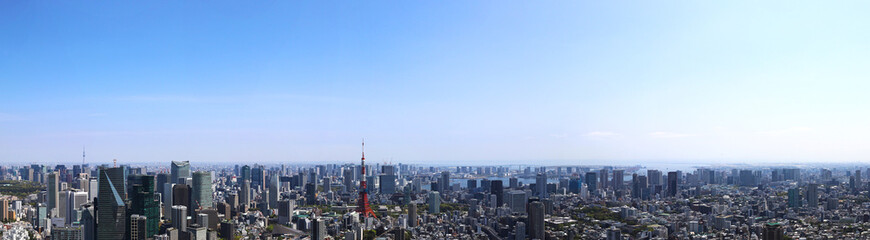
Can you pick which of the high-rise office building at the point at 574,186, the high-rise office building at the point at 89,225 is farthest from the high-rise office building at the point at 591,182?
the high-rise office building at the point at 89,225

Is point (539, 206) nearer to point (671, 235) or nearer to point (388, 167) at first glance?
point (671, 235)

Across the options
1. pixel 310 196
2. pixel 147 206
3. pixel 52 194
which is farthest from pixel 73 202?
pixel 310 196

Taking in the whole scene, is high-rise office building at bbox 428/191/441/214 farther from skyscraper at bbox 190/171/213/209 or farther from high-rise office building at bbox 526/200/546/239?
skyscraper at bbox 190/171/213/209

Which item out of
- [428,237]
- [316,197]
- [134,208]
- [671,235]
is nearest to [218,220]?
[134,208]

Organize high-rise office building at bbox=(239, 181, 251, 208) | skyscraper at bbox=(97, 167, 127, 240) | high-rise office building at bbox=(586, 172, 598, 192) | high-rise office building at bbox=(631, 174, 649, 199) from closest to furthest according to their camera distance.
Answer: skyscraper at bbox=(97, 167, 127, 240)
high-rise office building at bbox=(239, 181, 251, 208)
high-rise office building at bbox=(631, 174, 649, 199)
high-rise office building at bbox=(586, 172, 598, 192)

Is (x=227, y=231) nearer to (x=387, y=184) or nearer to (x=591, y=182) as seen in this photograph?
(x=387, y=184)

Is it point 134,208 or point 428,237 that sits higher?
point 134,208

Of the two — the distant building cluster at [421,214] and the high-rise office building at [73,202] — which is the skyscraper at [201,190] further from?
the high-rise office building at [73,202]

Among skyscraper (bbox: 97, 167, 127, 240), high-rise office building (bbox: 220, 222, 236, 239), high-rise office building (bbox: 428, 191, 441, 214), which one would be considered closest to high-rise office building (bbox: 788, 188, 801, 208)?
high-rise office building (bbox: 428, 191, 441, 214)
